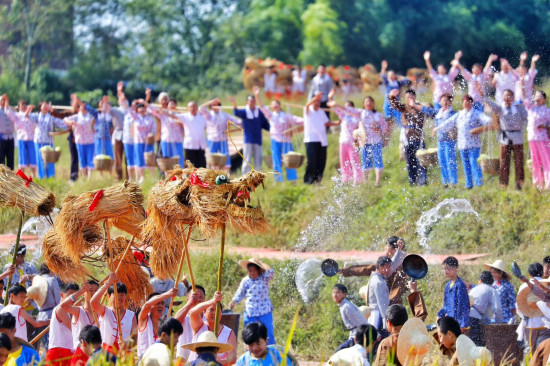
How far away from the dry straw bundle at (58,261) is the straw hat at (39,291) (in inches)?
87.2

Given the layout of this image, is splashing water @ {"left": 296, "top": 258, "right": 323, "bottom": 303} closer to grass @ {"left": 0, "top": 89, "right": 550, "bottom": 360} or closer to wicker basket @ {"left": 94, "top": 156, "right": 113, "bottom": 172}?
grass @ {"left": 0, "top": 89, "right": 550, "bottom": 360}

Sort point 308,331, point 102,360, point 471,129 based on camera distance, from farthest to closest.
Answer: point 471,129, point 308,331, point 102,360

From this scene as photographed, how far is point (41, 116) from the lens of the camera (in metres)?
20.9

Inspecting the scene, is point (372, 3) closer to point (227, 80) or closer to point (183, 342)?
point (227, 80)

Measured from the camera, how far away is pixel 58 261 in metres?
10.7

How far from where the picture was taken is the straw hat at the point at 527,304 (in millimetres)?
11430

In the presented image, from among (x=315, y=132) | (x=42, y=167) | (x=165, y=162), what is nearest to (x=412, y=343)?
(x=315, y=132)

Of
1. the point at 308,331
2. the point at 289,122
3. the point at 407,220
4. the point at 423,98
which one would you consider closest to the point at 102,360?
the point at 308,331

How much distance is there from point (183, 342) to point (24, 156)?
12.1 metres

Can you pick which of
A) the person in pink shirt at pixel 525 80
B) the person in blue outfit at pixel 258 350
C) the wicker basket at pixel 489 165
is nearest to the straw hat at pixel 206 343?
the person in blue outfit at pixel 258 350

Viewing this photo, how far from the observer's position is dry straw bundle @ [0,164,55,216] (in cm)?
1085

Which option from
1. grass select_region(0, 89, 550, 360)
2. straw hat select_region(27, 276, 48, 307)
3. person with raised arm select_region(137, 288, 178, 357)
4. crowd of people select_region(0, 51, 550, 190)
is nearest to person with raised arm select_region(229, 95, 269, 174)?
crowd of people select_region(0, 51, 550, 190)

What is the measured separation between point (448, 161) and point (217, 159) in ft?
14.9

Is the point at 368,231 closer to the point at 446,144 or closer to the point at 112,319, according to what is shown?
the point at 446,144
